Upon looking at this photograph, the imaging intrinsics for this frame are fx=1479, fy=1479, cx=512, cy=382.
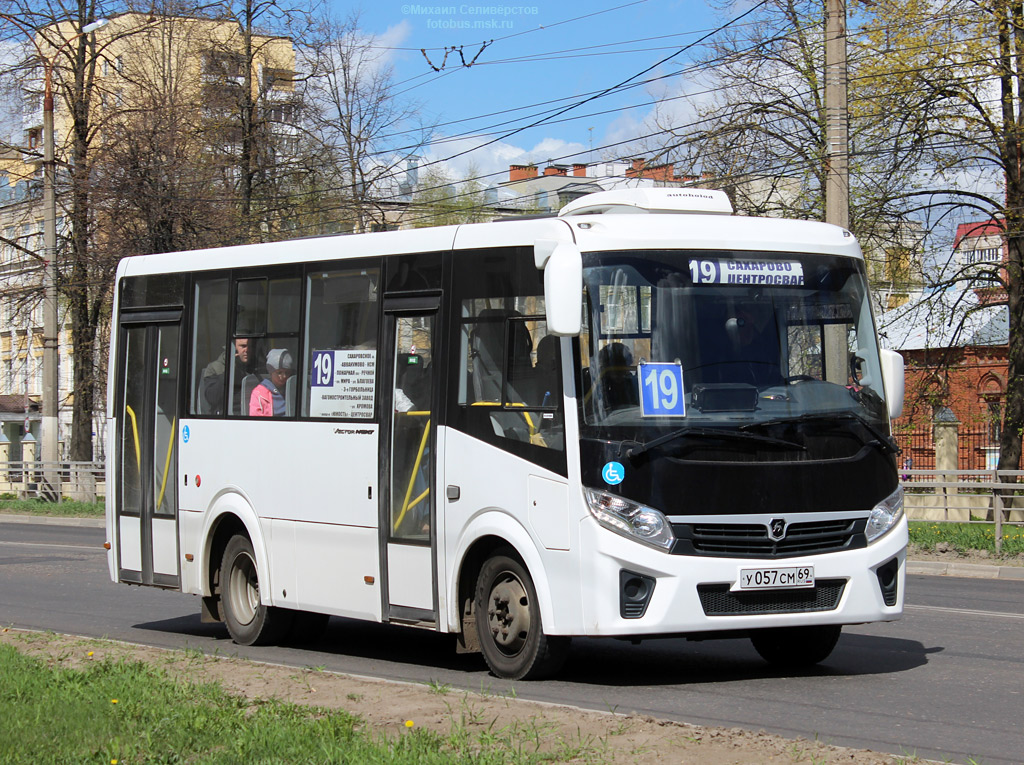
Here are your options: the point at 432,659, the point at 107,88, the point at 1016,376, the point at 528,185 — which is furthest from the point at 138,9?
the point at 528,185

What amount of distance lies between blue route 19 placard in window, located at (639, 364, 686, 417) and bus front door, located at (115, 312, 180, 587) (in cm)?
528

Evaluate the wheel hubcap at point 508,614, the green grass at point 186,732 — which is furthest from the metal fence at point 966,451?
the green grass at point 186,732

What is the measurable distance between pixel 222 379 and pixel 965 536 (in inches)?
505

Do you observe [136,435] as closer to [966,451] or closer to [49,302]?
[49,302]

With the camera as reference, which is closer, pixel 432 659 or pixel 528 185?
pixel 432 659

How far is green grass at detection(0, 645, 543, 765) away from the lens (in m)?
6.40

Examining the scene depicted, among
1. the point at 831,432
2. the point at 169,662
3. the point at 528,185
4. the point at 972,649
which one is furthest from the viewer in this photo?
the point at 528,185

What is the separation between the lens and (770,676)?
9484mm

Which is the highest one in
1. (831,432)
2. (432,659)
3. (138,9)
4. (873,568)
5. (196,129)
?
(138,9)

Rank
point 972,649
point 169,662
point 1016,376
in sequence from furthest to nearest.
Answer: point 1016,376 < point 972,649 < point 169,662

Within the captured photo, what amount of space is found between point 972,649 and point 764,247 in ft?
11.6

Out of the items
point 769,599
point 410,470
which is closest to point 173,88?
point 410,470

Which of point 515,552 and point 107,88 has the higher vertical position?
point 107,88

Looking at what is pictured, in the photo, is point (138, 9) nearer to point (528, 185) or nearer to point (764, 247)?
point (764, 247)
